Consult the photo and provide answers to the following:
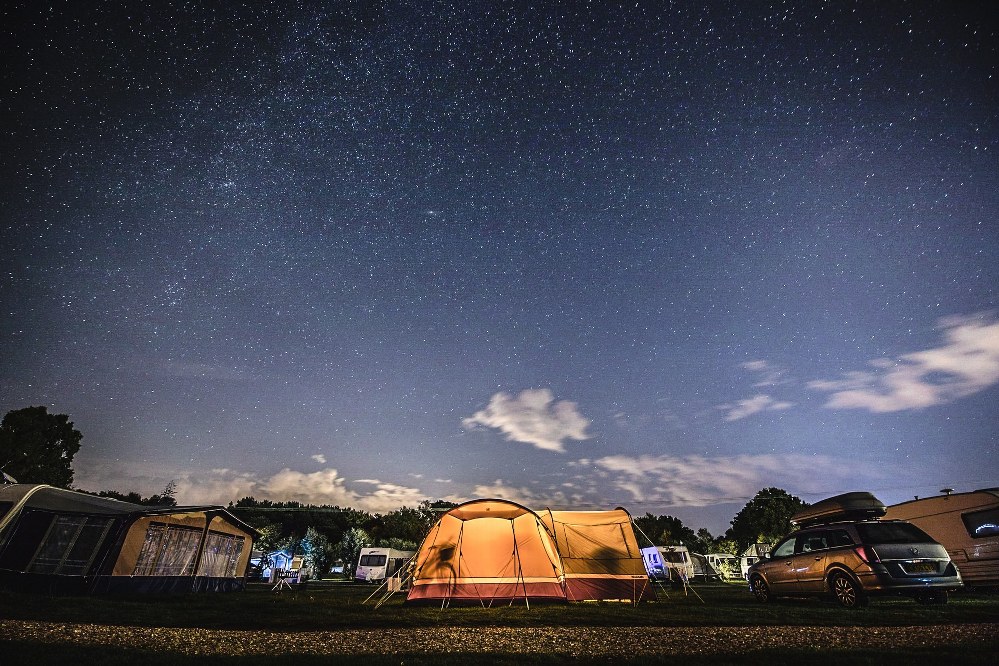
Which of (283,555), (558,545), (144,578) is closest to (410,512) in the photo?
(283,555)

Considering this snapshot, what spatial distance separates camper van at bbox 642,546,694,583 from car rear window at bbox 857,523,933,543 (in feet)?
60.4

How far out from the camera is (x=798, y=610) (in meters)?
10.6

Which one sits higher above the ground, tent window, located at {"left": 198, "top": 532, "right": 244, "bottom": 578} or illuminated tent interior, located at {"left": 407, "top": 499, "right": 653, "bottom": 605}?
tent window, located at {"left": 198, "top": 532, "right": 244, "bottom": 578}

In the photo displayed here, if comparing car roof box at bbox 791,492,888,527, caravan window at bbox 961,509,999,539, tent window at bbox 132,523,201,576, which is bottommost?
caravan window at bbox 961,509,999,539

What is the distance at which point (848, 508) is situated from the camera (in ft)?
48.0

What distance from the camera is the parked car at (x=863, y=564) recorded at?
401 inches

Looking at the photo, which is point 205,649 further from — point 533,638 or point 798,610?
point 798,610

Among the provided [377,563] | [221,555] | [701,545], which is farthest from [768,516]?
[221,555]

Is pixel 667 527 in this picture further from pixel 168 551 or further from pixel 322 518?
pixel 168 551

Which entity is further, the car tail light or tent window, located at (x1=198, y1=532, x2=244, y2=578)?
tent window, located at (x1=198, y1=532, x2=244, y2=578)

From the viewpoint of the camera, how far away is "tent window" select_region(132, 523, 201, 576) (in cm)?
1880

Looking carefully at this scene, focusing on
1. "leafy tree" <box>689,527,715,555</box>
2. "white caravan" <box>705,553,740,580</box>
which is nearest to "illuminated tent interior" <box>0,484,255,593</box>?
"white caravan" <box>705,553,740,580</box>

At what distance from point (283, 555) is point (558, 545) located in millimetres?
43418

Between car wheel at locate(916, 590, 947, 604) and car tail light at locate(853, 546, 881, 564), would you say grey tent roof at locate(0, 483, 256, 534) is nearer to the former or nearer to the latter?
car tail light at locate(853, 546, 881, 564)
